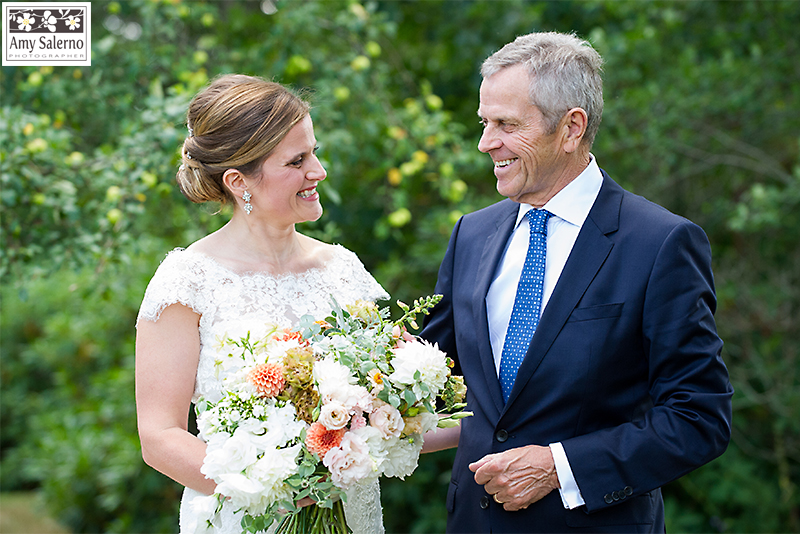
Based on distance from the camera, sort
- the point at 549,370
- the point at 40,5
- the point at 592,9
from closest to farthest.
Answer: the point at 549,370 < the point at 40,5 < the point at 592,9

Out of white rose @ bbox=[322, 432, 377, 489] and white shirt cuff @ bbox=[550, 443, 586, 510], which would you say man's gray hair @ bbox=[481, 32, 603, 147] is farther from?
white rose @ bbox=[322, 432, 377, 489]

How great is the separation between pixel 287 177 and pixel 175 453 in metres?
0.92

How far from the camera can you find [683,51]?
5.19 metres

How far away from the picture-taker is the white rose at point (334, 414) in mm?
1755

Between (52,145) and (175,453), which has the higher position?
(52,145)

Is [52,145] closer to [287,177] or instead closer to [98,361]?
[287,177]

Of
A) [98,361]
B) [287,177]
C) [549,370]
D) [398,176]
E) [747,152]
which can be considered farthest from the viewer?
[98,361]

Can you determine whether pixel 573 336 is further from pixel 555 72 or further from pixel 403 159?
pixel 403 159

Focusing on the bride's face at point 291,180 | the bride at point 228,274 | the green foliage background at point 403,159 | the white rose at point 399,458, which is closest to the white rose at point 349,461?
the white rose at point 399,458

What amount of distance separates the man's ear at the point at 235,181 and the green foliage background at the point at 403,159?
1.07 m

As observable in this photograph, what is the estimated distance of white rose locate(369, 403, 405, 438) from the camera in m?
1.84

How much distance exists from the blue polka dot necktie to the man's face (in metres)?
0.18

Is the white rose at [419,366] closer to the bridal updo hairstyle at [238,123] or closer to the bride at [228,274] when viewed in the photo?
the bride at [228,274]

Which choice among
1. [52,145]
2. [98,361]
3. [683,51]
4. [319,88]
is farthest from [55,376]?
[683,51]
